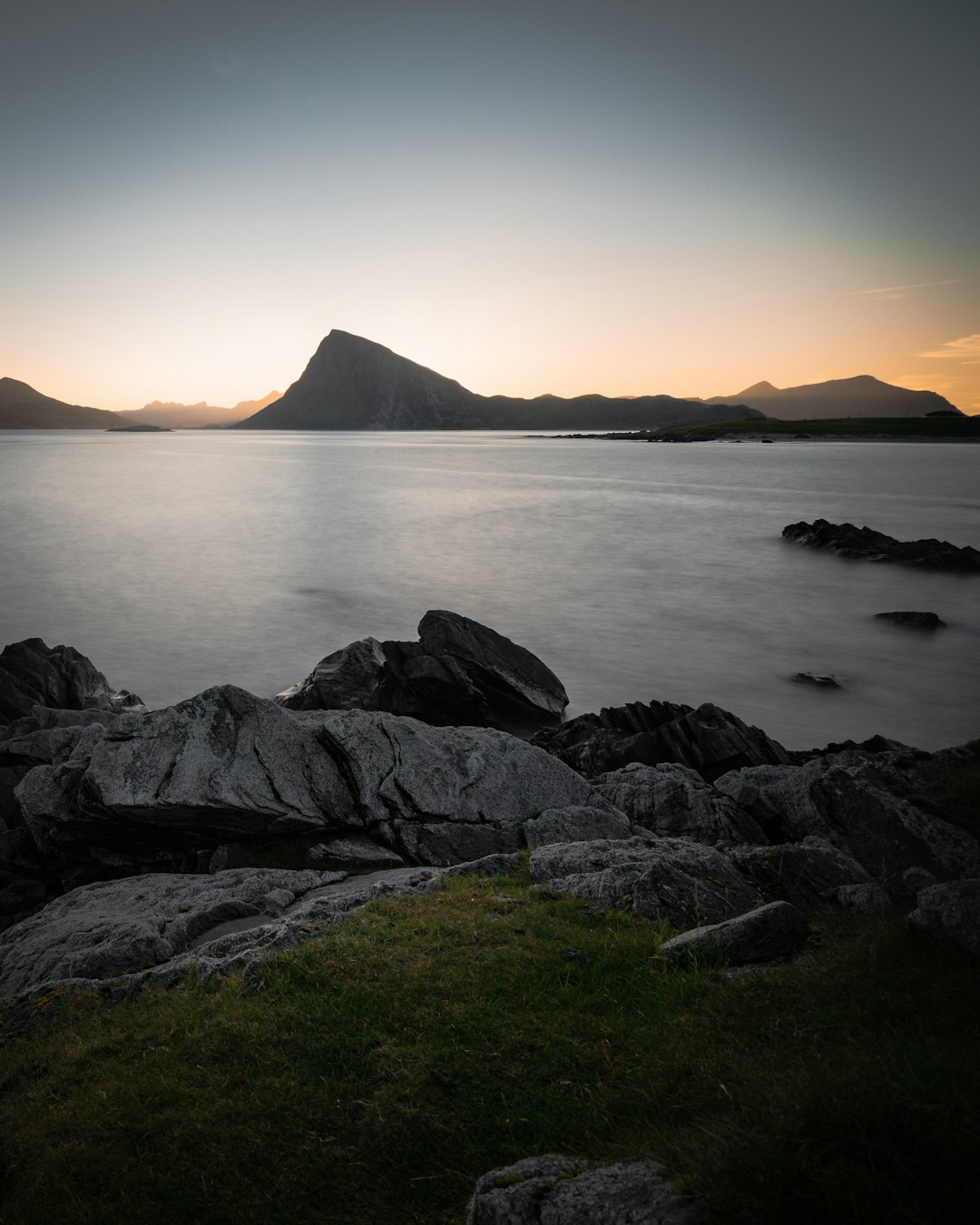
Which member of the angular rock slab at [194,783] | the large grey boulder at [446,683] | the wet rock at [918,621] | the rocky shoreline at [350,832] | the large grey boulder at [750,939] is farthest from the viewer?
the wet rock at [918,621]

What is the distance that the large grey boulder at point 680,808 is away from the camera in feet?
45.1

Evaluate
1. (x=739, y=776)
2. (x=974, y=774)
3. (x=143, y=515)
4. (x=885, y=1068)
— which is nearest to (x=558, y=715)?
(x=739, y=776)

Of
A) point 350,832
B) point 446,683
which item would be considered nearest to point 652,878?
point 350,832

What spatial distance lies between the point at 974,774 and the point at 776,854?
6.58 m

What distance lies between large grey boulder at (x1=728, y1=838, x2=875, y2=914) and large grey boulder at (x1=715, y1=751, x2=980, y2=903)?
821mm

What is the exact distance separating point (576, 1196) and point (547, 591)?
4114 centimetres

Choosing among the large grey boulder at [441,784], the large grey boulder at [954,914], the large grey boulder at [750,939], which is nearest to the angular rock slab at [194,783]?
the large grey boulder at [441,784]

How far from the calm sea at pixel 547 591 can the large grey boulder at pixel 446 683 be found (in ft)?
10.1

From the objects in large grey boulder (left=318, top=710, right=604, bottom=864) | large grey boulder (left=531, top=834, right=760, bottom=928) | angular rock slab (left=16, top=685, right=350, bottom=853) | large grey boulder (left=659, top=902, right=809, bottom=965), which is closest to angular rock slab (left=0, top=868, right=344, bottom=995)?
angular rock slab (left=16, top=685, right=350, bottom=853)

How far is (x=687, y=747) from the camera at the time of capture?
1922 cm

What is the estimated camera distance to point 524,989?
7832mm

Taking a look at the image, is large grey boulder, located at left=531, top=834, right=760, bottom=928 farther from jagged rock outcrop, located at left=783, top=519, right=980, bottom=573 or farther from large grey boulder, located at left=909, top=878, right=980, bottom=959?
jagged rock outcrop, located at left=783, top=519, right=980, bottom=573

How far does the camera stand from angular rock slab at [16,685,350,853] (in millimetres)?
13492

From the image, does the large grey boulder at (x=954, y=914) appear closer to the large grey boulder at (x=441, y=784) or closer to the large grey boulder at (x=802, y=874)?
the large grey boulder at (x=802, y=874)
